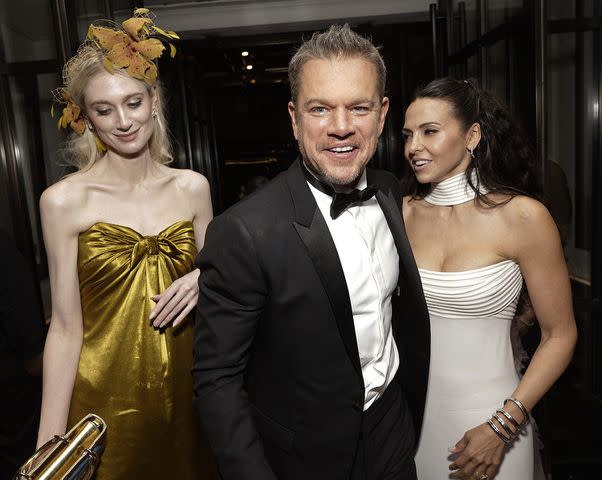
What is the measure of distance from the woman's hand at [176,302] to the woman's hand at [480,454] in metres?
0.93

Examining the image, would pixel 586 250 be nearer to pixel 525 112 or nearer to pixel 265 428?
pixel 525 112

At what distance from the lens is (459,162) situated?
5.80 feet

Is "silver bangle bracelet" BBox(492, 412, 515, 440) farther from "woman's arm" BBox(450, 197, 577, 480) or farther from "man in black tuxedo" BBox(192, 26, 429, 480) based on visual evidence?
"man in black tuxedo" BBox(192, 26, 429, 480)

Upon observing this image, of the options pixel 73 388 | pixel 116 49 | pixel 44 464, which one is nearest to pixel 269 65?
pixel 116 49

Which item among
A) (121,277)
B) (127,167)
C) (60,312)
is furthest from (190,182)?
(60,312)

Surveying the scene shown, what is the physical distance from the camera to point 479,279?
1632 millimetres

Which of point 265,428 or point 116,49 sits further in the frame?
point 116,49

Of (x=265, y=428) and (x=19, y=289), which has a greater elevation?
(x=19, y=289)

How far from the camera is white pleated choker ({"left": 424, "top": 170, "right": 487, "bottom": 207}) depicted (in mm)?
1748

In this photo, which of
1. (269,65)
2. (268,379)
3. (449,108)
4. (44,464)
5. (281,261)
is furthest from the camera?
(269,65)

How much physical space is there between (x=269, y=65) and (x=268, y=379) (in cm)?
565

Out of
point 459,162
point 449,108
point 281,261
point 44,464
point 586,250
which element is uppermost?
point 449,108

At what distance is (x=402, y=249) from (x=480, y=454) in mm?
673

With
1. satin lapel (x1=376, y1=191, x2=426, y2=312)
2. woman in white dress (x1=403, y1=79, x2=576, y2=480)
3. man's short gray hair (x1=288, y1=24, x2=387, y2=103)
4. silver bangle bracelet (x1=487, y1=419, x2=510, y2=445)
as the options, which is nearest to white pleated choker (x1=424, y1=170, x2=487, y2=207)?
woman in white dress (x1=403, y1=79, x2=576, y2=480)
